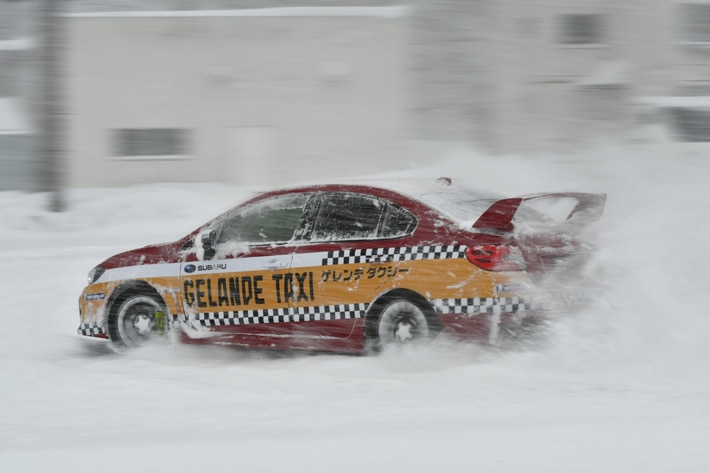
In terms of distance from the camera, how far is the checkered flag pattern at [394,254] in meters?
6.14

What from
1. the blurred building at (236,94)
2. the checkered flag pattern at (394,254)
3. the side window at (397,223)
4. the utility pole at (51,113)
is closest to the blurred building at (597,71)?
the blurred building at (236,94)

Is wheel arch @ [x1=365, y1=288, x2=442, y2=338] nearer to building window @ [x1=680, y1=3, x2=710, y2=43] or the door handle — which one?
the door handle

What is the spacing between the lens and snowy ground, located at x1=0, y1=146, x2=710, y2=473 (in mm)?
4449

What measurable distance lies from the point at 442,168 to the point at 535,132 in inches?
105

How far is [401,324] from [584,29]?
1506cm

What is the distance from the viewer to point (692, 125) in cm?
1945

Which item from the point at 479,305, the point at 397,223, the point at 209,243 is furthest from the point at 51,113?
the point at 479,305

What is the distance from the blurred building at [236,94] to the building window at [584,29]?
3.65 meters

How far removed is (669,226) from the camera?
784 centimetres

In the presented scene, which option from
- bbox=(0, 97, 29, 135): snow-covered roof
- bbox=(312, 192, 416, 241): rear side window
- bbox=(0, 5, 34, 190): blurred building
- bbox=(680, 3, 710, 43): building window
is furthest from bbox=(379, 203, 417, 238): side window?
bbox=(0, 97, 29, 135): snow-covered roof

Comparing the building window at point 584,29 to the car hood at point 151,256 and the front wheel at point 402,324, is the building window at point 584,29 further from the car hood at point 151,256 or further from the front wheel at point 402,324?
the front wheel at point 402,324

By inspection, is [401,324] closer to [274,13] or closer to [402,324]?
[402,324]

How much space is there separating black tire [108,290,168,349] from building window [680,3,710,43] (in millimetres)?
16119

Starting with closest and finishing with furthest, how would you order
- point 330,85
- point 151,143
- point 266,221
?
point 266,221 → point 330,85 → point 151,143
